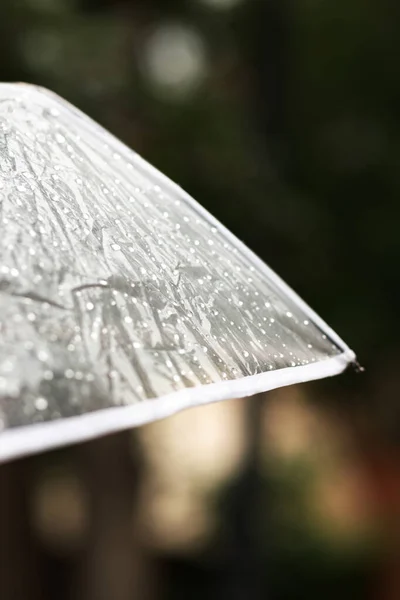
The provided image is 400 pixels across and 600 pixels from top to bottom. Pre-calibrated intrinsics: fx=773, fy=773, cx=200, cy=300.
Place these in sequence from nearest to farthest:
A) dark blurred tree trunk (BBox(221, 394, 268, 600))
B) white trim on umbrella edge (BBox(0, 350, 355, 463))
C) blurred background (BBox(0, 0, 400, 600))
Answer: white trim on umbrella edge (BBox(0, 350, 355, 463))
blurred background (BBox(0, 0, 400, 600))
dark blurred tree trunk (BBox(221, 394, 268, 600))

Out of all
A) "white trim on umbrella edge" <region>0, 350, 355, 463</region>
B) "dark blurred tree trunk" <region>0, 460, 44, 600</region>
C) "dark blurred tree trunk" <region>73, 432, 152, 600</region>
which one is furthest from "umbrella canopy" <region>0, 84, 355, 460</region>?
"dark blurred tree trunk" <region>0, 460, 44, 600</region>

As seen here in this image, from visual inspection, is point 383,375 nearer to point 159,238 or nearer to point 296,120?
point 296,120

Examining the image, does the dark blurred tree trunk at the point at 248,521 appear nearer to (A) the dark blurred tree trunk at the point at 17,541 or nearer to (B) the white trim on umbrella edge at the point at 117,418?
(A) the dark blurred tree trunk at the point at 17,541

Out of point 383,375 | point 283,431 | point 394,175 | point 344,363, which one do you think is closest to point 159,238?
point 344,363

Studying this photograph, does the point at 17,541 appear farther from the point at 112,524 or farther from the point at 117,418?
the point at 117,418

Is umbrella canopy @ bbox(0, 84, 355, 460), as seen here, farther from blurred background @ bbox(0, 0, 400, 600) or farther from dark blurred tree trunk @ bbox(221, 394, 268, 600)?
dark blurred tree trunk @ bbox(221, 394, 268, 600)

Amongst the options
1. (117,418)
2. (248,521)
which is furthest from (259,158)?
(117,418)
